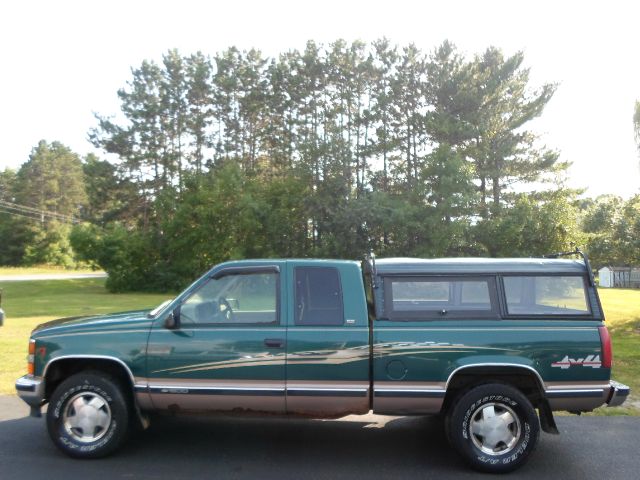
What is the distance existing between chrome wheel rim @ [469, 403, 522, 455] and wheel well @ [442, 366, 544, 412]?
24 cm

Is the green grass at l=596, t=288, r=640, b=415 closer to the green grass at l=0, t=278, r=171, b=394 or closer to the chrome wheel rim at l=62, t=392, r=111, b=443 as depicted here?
the chrome wheel rim at l=62, t=392, r=111, b=443

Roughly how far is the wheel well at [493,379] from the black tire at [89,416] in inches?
121

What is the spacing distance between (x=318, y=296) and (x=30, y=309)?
22.0 m

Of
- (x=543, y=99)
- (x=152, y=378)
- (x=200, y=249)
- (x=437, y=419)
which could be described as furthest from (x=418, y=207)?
(x=152, y=378)

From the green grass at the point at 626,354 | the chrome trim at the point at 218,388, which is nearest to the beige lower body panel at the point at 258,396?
the chrome trim at the point at 218,388

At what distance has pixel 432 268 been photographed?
5.74m

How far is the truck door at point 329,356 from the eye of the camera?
5492 millimetres

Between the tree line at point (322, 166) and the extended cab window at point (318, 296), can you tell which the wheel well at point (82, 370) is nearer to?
the extended cab window at point (318, 296)

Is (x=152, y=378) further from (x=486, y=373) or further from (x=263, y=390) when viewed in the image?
(x=486, y=373)

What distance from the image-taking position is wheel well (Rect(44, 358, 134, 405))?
19.1ft

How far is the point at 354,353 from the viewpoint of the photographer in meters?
5.48

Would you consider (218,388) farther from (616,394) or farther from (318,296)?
(616,394)

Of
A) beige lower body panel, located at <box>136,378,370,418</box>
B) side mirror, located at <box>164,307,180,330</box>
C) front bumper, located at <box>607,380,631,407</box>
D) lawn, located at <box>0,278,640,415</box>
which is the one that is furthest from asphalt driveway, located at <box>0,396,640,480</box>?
lawn, located at <box>0,278,640,415</box>

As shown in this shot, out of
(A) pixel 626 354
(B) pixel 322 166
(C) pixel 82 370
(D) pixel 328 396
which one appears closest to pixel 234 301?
(D) pixel 328 396
